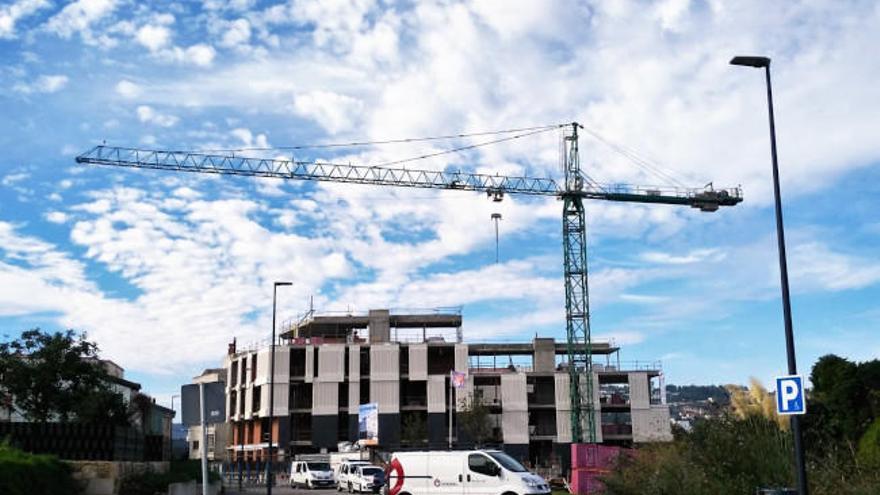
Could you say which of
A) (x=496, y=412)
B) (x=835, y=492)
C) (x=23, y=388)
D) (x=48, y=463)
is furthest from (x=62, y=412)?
(x=496, y=412)

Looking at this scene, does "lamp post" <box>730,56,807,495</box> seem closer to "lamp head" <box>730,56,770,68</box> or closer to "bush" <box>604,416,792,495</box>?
"lamp head" <box>730,56,770,68</box>

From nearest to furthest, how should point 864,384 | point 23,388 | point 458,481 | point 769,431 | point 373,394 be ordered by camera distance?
1. point 769,431
2. point 458,481
3. point 23,388
4. point 864,384
5. point 373,394

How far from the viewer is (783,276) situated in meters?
17.4

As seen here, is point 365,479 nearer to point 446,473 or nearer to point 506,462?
point 446,473

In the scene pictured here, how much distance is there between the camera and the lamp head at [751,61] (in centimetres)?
1856

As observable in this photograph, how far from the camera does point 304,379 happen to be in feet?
292

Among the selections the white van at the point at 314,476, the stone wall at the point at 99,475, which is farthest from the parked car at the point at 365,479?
A: the stone wall at the point at 99,475

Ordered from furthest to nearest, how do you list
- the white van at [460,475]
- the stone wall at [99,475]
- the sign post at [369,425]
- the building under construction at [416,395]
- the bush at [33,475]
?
the building under construction at [416,395] < the sign post at [369,425] < the white van at [460,475] < the stone wall at [99,475] < the bush at [33,475]

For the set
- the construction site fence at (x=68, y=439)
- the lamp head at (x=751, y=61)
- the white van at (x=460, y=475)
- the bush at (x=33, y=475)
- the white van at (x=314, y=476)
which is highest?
the lamp head at (x=751, y=61)

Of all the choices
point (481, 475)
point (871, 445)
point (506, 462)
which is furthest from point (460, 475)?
point (871, 445)

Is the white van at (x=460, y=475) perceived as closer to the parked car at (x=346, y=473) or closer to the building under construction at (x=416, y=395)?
the parked car at (x=346, y=473)

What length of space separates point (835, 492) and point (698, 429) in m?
4.64

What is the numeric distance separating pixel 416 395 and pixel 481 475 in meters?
64.9

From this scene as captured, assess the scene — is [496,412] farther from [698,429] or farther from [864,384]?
[698,429]
